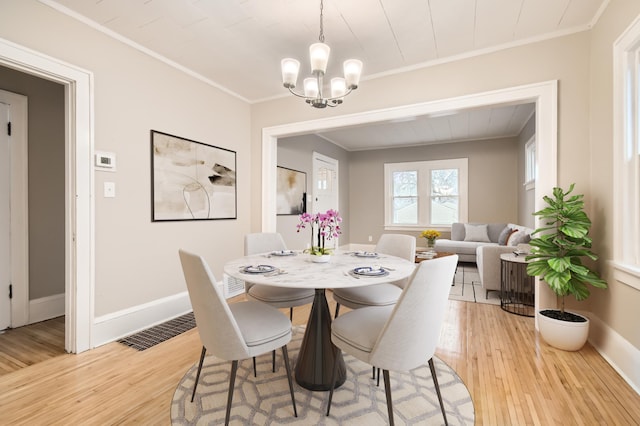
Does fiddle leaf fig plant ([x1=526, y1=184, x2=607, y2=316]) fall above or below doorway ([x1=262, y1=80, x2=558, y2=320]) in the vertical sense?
below

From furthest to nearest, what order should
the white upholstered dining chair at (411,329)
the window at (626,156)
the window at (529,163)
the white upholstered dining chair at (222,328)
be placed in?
the window at (529,163), the window at (626,156), the white upholstered dining chair at (222,328), the white upholstered dining chair at (411,329)

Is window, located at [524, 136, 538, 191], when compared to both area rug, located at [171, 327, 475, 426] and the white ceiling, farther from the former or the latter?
area rug, located at [171, 327, 475, 426]

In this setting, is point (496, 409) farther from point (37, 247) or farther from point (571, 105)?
point (37, 247)

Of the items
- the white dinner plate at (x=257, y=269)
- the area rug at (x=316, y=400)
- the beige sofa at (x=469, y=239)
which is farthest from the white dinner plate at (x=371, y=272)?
the beige sofa at (x=469, y=239)

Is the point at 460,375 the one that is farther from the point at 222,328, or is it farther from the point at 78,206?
the point at 78,206

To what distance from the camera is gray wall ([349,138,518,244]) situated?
6203mm

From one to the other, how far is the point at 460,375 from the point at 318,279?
1.25 meters

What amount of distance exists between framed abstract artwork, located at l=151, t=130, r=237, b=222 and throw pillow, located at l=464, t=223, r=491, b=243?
4.53 metres

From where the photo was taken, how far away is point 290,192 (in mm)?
5008

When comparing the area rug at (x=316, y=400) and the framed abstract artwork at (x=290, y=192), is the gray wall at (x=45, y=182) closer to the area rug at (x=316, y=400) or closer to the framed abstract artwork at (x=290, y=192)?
the area rug at (x=316, y=400)

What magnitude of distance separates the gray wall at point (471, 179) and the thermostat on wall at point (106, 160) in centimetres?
580

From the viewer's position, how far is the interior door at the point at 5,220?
2654 millimetres

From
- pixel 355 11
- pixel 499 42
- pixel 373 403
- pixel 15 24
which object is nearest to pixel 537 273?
pixel 373 403

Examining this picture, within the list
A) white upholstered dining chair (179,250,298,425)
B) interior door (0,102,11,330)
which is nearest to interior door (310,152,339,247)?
interior door (0,102,11,330)
